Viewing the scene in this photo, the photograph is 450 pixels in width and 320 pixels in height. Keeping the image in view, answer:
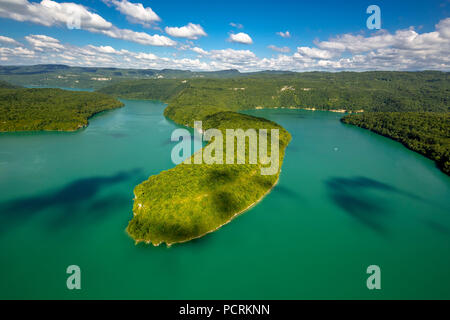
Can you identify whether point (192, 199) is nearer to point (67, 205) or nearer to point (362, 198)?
point (67, 205)

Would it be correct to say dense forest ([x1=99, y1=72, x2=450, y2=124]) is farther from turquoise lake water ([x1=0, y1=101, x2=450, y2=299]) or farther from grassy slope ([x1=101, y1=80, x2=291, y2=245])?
grassy slope ([x1=101, y1=80, x2=291, y2=245])

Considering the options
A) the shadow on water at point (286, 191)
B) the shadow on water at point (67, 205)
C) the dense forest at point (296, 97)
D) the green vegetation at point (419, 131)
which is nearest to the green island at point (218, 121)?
the green vegetation at point (419, 131)

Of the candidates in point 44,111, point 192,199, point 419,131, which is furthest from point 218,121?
point 44,111

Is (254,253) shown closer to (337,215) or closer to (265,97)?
(337,215)

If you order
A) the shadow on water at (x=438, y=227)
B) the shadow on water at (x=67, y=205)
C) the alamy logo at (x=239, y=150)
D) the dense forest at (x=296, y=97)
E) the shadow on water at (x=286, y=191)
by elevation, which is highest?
the dense forest at (x=296, y=97)

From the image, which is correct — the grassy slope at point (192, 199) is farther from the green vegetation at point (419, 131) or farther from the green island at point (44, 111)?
the green island at point (44, 111)
